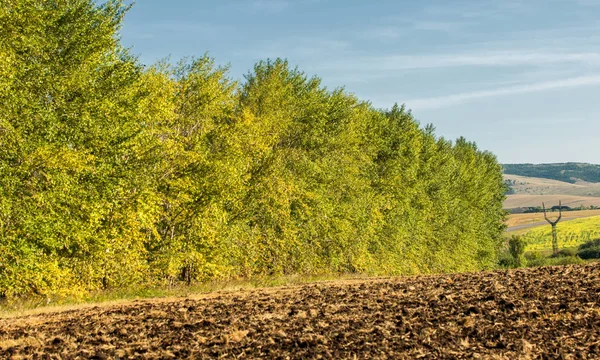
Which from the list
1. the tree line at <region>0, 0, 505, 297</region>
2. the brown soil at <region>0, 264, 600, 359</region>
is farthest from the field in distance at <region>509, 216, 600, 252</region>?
the brown soil at <region>0, 264, 600, 359</region>

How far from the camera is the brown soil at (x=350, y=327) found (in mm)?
11773

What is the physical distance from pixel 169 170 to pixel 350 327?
21478 millimetres

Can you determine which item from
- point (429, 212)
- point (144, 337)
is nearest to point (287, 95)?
point (429, 212)

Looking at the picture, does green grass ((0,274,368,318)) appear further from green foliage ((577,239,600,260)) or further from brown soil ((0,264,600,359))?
green foliage ((577,239,600,260))

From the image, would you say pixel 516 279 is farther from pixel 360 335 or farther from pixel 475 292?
pixel 360 335

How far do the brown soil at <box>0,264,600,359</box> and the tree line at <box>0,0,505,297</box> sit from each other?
698 centimetres

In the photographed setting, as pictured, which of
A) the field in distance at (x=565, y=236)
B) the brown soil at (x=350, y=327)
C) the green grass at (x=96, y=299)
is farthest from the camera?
the field in distance at (x=565, y=236)

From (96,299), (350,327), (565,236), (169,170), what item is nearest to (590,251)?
(565,236)

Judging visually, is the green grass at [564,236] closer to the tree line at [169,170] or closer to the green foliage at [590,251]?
the green foliage at [590,251]

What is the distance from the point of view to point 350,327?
13.8 m

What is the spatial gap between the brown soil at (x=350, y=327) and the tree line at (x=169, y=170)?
6.98 meters

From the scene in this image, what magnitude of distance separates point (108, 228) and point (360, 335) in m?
18.8

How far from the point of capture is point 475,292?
18.2 metres

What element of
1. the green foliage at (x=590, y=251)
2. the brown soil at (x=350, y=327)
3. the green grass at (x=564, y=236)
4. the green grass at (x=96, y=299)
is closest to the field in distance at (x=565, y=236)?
the green grass at (x=564, y=236)
